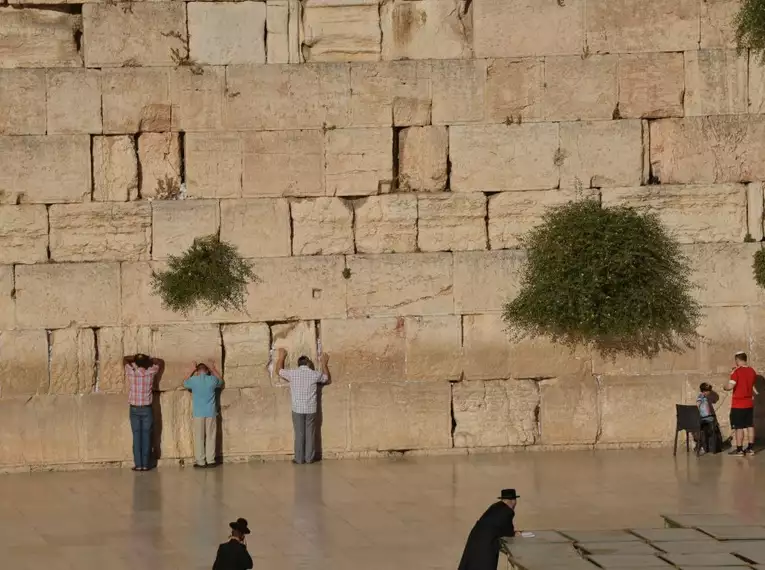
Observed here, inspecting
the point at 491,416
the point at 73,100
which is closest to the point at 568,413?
the point at 491,416

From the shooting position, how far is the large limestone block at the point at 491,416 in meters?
17.2

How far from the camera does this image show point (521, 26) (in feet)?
57.1

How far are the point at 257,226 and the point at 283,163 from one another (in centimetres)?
72

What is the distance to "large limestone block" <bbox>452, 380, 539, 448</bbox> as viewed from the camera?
677 inches

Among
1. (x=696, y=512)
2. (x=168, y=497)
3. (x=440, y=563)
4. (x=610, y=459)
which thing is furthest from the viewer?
(x=610, y=459)

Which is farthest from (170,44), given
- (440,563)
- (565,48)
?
(440,563)

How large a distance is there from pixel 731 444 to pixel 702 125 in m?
3.42

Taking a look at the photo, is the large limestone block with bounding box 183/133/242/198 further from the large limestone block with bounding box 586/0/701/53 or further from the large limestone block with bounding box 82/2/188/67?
the large limestone block with bounding box 586/0/701/53

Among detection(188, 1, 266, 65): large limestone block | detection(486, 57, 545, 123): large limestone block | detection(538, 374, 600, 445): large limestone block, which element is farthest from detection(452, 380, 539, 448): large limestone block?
detection(188, 1, 266, 65): large limestone block

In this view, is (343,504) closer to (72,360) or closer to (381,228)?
(381,228)

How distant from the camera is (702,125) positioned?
17500 millimetres

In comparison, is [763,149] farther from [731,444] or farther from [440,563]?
[440,563]

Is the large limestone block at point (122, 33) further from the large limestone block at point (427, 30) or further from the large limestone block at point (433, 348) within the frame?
the large limestone block at point (433, 348)

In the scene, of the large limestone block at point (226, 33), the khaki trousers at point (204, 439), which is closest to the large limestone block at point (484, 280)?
the khaki trousers at point (204, 439)
